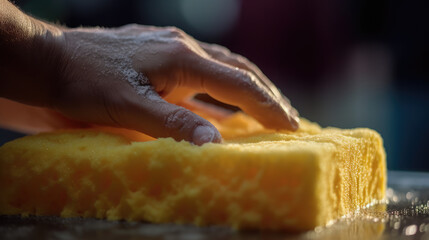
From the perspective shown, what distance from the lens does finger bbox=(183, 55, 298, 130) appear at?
850mm

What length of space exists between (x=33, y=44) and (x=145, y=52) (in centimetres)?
23

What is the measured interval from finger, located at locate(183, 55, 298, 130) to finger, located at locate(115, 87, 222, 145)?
113 mm

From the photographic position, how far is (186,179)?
0.64m

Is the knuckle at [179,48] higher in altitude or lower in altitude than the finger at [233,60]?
higher

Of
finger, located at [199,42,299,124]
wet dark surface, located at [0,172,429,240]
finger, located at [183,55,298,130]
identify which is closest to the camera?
wet dark surface, located at [0,172,429,240]

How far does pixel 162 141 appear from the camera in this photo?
0.67m

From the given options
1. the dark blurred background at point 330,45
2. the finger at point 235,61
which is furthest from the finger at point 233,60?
the dark blurred background at point 330,45

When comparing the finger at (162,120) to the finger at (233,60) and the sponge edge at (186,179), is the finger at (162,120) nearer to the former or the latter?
the sponge edge at (186,179)

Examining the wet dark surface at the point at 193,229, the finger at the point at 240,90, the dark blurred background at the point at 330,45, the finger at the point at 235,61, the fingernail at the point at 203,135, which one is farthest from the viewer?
the dark blurred background at the point at 330,45

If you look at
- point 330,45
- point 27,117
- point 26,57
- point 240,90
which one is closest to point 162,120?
point 240,90

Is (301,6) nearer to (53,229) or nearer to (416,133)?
(416,133)

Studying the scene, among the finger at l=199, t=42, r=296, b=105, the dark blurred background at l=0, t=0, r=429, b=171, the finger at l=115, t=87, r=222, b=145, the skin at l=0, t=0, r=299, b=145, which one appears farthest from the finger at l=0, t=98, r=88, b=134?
the dark blurred background at l=0, t=0, r=429, b=171

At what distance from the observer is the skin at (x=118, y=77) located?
0.78m

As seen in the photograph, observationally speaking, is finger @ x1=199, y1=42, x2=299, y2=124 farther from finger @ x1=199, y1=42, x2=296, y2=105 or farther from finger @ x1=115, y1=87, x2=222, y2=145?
finger @ x1=115, y1=87, x2=222, y2=145
